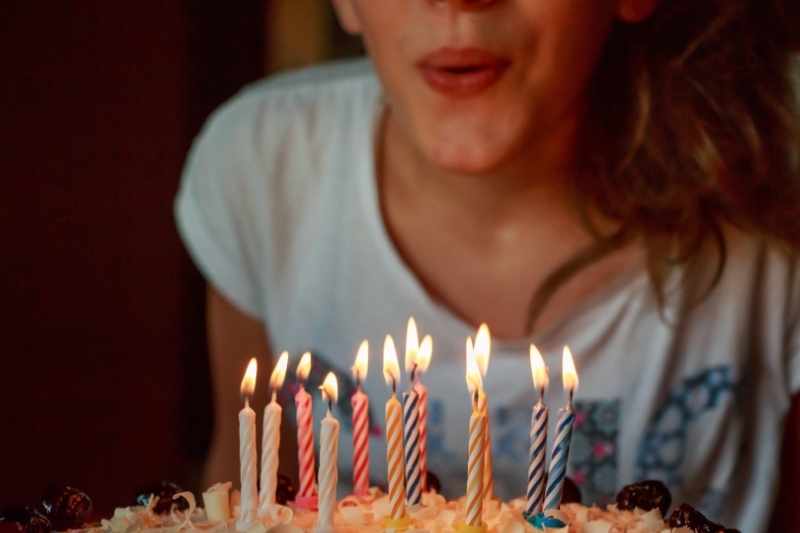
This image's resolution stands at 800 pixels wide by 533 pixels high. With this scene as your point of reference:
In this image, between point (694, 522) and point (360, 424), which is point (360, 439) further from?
point (694, 522)

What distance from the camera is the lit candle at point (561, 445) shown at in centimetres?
117

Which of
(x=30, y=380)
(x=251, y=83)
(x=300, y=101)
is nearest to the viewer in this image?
(x=300, y=101)

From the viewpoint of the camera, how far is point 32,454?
261cm

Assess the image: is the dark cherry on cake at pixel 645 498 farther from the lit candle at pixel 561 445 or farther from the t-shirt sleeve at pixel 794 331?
the t-shirt sleeve at pixel 794 331

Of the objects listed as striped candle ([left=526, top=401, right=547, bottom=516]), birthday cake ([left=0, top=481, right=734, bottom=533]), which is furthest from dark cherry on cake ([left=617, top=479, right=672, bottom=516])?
striped candle ([left=526, top=401, right=547, bottom=516])

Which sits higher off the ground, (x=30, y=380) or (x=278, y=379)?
(x=278, y=379)

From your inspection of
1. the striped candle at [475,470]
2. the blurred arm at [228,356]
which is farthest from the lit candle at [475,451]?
the blurred arm at [228,356]

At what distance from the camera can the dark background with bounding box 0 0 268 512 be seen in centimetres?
253

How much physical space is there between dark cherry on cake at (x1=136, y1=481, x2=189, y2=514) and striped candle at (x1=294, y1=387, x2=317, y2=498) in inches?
4.7

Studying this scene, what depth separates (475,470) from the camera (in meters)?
1.17

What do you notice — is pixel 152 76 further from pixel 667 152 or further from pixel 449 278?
pixel 667 152

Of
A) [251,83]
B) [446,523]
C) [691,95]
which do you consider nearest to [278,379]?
[446,523]

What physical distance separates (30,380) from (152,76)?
0.66 meters

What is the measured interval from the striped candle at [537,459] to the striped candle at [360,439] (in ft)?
0.56
